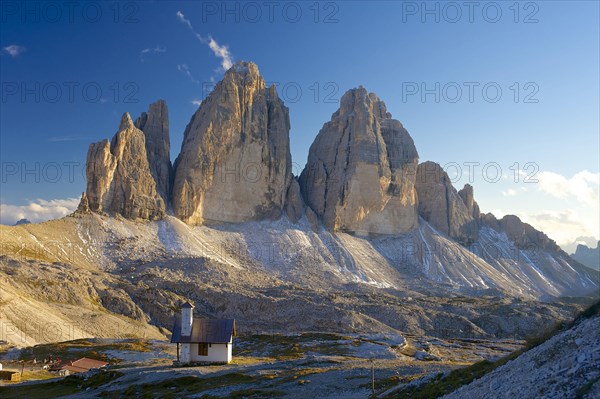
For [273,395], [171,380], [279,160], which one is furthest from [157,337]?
[279,160]

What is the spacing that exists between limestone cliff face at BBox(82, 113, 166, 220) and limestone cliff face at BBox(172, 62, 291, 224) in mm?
11081

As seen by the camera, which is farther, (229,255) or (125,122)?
(125,122)

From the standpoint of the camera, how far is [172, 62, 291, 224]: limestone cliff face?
176750mm

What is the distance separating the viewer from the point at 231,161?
183750 mm

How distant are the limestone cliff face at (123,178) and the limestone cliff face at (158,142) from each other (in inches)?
274

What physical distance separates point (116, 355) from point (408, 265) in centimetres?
13344

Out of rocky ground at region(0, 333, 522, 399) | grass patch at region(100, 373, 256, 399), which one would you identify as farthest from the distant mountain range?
grass patch at region(100, 373, 256, 399)

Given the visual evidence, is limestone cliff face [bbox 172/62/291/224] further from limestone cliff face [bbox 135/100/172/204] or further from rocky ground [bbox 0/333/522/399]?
rocky ground [bbox 0/333/522/399]

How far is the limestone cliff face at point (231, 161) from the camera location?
177m

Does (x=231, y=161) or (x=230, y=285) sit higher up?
(x=231, y=161)

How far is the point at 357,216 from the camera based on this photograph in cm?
19812

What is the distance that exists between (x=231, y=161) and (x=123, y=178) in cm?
3858

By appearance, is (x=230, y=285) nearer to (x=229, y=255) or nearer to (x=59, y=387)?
(x=229, y=255)

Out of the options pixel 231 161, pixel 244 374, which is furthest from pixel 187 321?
pixel 231 161
